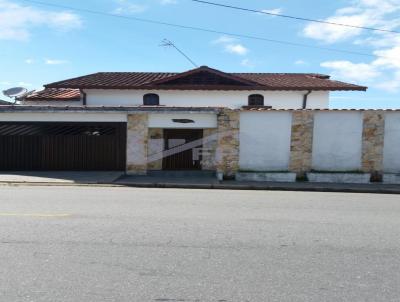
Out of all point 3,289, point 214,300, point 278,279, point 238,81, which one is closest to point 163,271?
point 214,300

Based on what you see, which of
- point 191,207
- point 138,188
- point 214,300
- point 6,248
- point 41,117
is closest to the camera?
point 214,300

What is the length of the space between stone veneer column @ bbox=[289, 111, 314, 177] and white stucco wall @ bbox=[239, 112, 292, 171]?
231 millimetres

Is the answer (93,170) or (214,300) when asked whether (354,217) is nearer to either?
(214,300)

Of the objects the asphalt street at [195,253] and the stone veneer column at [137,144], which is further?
the stone veneer column at [137,144]

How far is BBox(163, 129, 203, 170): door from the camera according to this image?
18.8 meters

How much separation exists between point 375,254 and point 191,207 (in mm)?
4645

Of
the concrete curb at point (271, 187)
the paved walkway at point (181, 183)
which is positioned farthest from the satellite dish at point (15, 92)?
the concrete curb at point (271, 187)

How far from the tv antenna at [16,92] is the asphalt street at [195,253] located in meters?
14.9

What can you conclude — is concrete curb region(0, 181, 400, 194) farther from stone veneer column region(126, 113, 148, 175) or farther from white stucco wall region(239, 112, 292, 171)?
stone veneer column region(126, 113, 148, 175)

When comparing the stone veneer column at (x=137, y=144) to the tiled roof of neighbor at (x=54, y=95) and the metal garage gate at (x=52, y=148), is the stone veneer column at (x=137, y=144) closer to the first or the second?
the metal garage gate at (x=52, y=148)

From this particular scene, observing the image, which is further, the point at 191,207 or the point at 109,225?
the point at 191,207

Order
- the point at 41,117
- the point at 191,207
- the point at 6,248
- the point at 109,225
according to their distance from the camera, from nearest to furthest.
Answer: the point at 6,248
the point at 109,225
the point at 191,207
the point at 41,117

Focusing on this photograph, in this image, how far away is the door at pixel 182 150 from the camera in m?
18.8

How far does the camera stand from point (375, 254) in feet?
19.0
